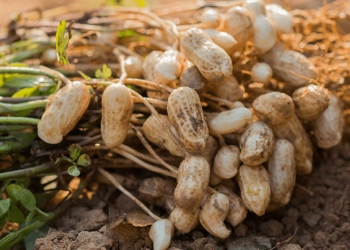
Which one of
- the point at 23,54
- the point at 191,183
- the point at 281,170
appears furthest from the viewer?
the point at 23,54

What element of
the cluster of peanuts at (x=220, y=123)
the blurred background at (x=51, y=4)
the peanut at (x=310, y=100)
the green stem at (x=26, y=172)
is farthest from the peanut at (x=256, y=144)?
the blurred background at (x=51, y=4)

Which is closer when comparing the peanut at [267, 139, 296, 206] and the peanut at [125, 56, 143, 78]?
the peanut at [267, 139, 296, 206]

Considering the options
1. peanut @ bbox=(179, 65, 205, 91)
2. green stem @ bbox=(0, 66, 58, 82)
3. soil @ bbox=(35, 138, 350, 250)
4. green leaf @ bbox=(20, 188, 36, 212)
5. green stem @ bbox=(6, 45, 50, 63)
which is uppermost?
peanut @ bbox=(179, 65, 205, 91)

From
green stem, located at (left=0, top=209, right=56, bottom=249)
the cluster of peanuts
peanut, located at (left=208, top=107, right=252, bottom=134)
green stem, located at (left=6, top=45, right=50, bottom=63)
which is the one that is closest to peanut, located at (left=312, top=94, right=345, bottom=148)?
the cluster of peanuts

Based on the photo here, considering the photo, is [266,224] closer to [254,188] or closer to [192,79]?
[254,188]

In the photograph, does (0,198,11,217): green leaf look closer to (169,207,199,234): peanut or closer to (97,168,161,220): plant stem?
(97,168,161,220): plant stem

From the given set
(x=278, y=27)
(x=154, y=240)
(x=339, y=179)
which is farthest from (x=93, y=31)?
(x=339, y=179)

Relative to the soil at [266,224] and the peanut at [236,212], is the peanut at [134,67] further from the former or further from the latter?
the peanut at [236,212]

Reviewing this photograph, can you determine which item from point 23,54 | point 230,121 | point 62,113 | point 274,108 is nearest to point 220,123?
point 230,121
